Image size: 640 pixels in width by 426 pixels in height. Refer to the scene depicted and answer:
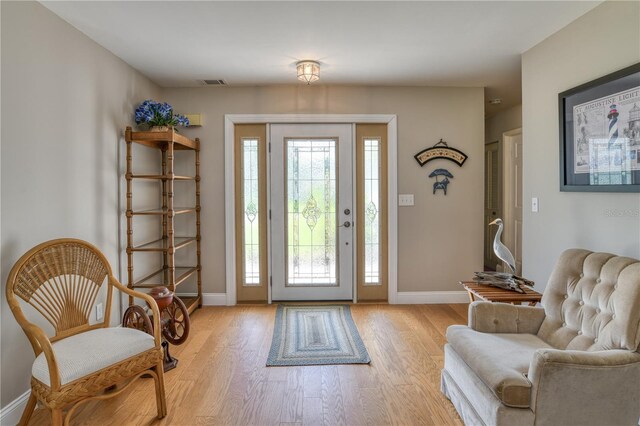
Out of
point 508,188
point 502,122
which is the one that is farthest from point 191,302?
point 502,122

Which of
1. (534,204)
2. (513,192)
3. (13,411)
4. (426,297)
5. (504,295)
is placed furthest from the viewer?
(513,192)

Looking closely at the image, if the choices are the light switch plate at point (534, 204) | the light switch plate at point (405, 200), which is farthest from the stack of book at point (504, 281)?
the light switch plate at point (405, 200)

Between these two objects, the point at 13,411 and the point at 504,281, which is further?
the point at 504,281

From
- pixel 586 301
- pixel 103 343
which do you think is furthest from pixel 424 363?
pixel 103 343

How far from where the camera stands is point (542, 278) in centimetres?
291

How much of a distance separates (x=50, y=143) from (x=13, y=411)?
1560 millimetres

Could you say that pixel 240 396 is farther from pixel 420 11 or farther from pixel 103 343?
pixel 420 11

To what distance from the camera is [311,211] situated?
4.05 meters

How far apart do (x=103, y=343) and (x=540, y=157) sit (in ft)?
10.6

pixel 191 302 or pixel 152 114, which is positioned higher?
pixel 152 114

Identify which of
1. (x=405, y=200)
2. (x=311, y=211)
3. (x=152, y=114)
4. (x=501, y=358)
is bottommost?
(x=501, y=358)

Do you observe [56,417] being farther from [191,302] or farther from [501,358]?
[191,302]

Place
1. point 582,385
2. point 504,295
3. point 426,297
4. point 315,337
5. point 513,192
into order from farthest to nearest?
point 513,192, point 426,297, point 315,337, point 504,295, point 582,385

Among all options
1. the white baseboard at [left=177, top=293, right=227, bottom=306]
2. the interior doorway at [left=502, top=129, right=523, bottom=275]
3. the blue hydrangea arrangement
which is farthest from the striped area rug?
the interior doorway at [left=502, top=129, right=523, bottom=275]
